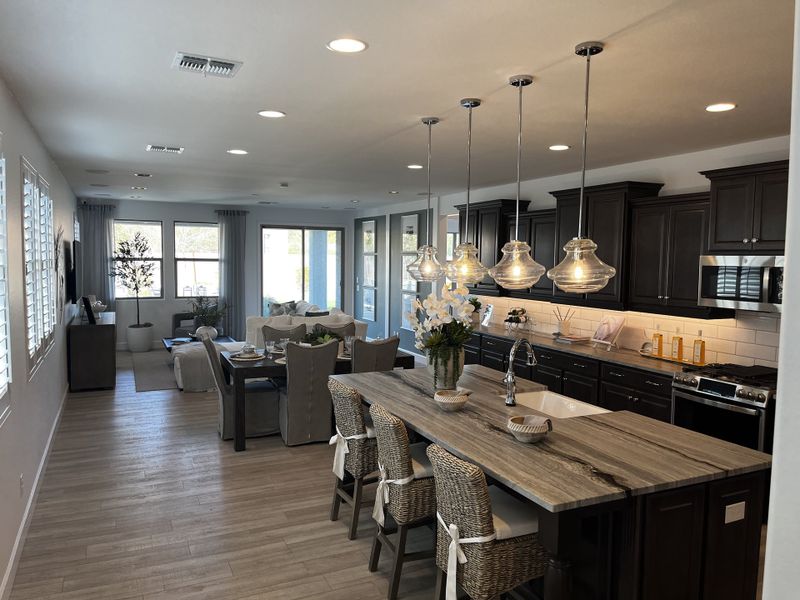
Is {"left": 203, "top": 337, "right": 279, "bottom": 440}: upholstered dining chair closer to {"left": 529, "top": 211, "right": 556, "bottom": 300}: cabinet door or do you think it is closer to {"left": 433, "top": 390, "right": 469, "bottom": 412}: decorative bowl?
{"left": 433, "top": 390, "right": 469, "bottom": 412}: decorative bowl

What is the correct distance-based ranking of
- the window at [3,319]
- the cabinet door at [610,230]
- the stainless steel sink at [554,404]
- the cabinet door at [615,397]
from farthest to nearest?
1. the cabinet door at [610,230]
2. the cabinet door at [615,397]
3. the stainless steel sink at [554,404]
4. the window at [3,319]

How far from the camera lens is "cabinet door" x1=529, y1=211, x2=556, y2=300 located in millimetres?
6594

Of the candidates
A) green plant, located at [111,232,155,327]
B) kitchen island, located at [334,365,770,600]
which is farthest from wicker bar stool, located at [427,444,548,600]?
green plant, located at [111,232,155,327]

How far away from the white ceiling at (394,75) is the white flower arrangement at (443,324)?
1.24m

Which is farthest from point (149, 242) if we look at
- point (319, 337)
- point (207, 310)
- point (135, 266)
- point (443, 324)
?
point (443, 324)

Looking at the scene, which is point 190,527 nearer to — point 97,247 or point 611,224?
point 611,224

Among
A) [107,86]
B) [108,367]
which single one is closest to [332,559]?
[107,86]

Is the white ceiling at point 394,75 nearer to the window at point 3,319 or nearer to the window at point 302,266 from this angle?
the window at point 3,319

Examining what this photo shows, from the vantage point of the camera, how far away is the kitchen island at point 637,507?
7.46 ft

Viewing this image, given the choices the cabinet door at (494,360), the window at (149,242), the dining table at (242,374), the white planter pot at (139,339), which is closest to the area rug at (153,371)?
the white planter pot at (139,339)

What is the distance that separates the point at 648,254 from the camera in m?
5.43

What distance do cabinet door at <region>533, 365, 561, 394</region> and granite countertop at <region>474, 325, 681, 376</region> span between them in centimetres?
24

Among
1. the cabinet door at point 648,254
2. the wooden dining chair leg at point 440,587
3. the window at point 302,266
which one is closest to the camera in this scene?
the wooden dining chair leg at point 440,587

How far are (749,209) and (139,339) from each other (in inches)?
394
